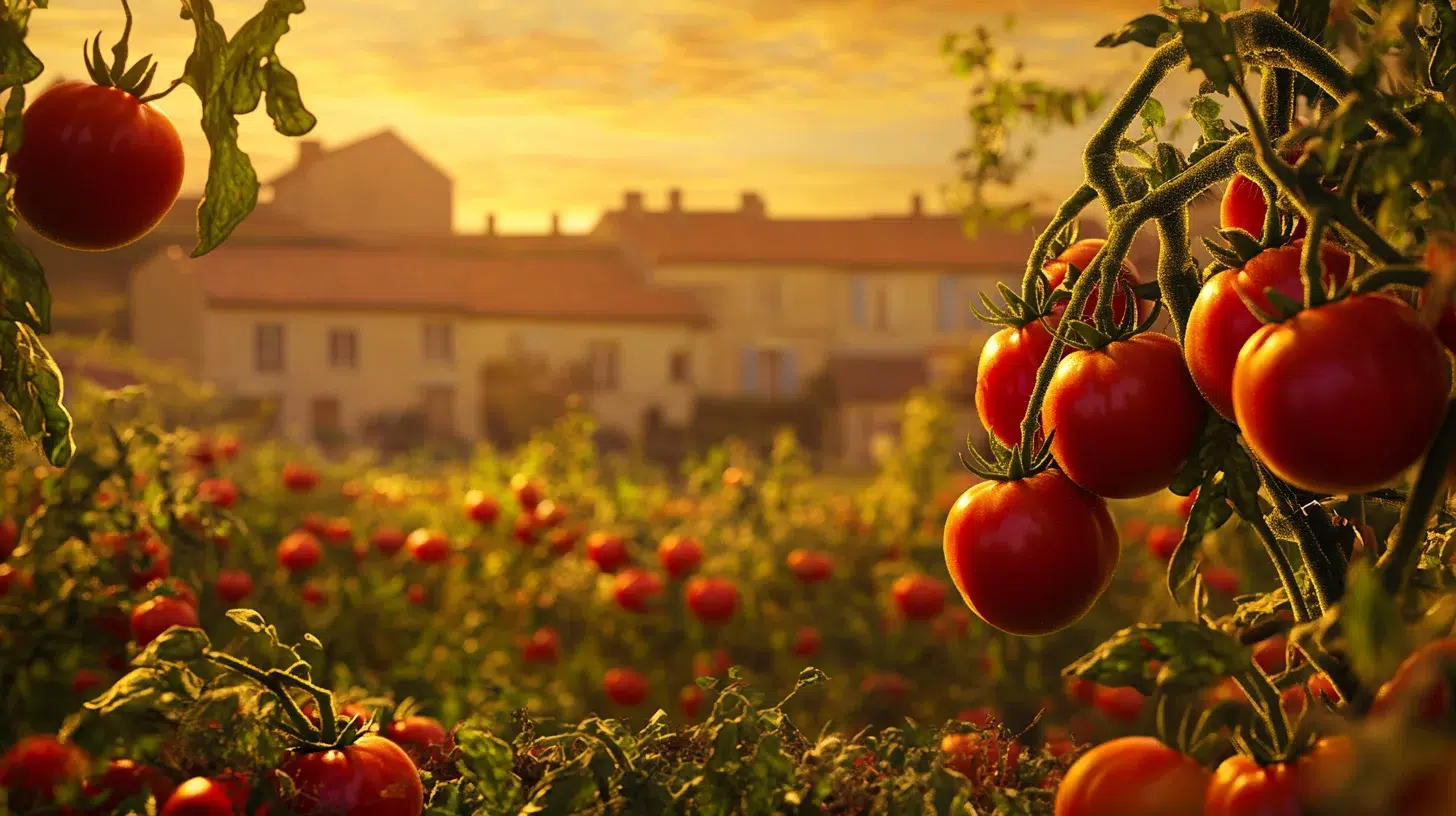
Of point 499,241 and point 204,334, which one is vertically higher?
point 499,241

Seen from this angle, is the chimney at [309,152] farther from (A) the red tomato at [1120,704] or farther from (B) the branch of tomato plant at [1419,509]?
(B) the branch of tomato plant at [1419,509]

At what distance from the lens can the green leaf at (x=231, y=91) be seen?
1497 millimetres

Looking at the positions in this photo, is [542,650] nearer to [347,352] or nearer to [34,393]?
[34,393]

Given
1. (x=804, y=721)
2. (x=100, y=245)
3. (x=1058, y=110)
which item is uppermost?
(x=1058, y=110)

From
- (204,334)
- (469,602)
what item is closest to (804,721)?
(469,602)

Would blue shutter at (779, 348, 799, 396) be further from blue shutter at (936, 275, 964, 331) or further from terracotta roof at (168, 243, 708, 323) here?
blue shutter at (936, 275, 964, 331)

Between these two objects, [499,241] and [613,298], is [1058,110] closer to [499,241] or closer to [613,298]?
[613,298]

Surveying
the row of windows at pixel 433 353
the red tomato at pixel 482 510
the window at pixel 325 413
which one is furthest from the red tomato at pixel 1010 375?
the window at pixel 325 413

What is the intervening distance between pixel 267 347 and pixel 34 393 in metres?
28.8

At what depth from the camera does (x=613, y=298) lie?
30.9 m

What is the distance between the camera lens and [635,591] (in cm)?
538

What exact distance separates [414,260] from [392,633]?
2693cm

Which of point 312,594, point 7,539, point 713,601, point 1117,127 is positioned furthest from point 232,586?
point 1117,127

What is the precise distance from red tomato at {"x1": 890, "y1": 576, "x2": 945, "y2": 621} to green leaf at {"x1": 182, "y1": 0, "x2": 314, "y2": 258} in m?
3.95
